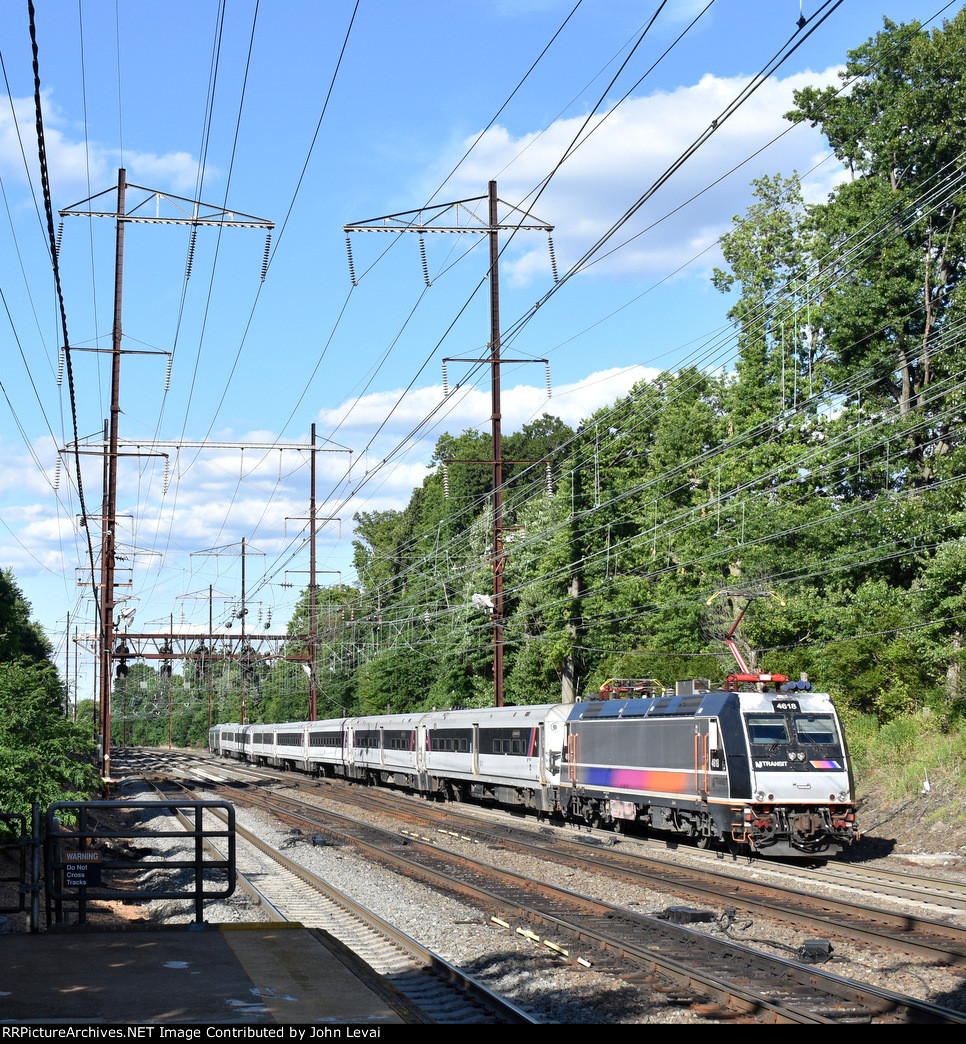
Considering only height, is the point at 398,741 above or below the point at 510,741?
below

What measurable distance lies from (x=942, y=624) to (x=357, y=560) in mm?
82958

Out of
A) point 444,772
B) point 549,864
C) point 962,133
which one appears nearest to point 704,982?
point 549,864

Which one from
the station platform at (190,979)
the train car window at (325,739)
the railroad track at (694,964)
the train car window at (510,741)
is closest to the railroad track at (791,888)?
the railroad track at (694,964)

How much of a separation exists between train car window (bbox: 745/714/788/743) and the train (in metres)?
0.02

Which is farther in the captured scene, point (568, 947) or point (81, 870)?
point (568, 947)

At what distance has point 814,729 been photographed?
21406 mm

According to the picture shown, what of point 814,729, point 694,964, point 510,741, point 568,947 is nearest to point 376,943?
point 568,947

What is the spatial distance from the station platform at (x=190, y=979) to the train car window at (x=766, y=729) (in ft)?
41.7

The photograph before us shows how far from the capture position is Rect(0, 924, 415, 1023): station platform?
272 inches

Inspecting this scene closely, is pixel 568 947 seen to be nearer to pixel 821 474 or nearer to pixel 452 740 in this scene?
pixel 452 740

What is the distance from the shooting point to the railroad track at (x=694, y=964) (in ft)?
30.7

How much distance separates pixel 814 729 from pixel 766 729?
3.42 feet

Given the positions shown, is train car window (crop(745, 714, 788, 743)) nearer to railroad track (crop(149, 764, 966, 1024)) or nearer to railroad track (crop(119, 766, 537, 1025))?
railroad track (crop(149, 764, 966, 1024))

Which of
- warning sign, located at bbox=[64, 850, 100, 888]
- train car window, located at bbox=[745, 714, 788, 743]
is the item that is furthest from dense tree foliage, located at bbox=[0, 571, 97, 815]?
train car window, located at bbox=[745, 714, 788, 743]
